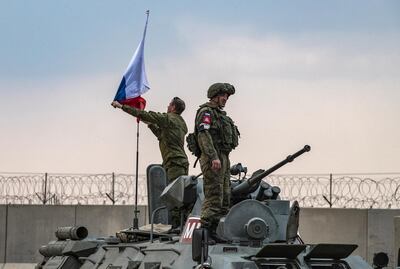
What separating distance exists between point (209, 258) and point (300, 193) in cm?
1111

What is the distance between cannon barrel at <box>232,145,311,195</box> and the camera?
1612cm

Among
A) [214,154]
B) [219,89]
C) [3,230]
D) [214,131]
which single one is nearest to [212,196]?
[214,154]

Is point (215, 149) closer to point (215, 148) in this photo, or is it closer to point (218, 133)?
point (215, 148)

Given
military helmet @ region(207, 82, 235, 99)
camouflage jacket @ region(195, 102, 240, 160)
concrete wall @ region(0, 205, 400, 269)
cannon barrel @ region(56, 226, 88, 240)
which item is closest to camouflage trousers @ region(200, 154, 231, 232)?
camouflage jacket @ region(195, 102, 240, 160)

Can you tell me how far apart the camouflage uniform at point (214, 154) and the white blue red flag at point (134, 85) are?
16.0 ft

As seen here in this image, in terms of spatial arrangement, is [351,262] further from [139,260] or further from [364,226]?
[364,226]

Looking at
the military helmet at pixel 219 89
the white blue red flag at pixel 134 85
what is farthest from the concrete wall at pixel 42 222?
the military helmet at pixel 219 89

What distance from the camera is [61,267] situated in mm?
19109

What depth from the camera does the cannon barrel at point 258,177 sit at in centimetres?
1612

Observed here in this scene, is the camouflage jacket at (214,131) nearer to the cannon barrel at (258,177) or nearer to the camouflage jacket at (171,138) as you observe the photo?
the cannon barrel at (258,177)

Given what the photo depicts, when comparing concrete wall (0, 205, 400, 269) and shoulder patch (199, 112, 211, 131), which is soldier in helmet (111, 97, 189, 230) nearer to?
shoulder patch (199, 112, 211, 131)

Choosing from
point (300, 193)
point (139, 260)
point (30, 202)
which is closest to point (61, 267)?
point (139, 260)

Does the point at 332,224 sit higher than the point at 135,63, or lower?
lower

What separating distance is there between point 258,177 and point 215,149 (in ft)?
2.29
